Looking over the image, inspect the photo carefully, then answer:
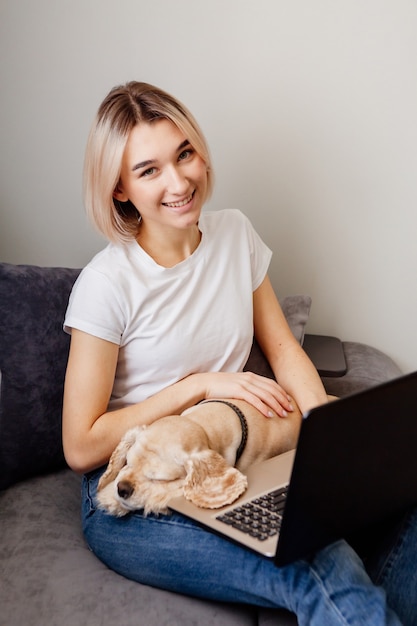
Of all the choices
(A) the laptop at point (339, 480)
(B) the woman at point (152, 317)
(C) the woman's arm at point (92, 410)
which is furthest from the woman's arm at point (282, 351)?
(A) the laptop at point (339, 480)

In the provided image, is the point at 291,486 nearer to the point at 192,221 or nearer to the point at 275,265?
the point at 192,221

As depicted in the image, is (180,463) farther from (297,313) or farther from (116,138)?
(297,313)

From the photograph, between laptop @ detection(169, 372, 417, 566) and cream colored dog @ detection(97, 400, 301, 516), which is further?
cream colored dog @ detection(97, 400, 301, 516)

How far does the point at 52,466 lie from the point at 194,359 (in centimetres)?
47

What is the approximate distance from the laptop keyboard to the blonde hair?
0.70 m

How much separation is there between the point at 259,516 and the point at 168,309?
1.91 ft

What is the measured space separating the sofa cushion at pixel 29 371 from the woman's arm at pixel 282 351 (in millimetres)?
523

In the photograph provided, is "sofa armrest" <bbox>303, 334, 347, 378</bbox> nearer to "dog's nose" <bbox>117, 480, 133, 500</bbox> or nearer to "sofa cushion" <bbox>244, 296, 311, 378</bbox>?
"sofa cushion" <bbox>244, 296, 311, 378</bbox>

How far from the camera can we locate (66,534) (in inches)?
56.1

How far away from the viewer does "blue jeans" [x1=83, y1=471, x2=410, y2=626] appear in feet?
3.39

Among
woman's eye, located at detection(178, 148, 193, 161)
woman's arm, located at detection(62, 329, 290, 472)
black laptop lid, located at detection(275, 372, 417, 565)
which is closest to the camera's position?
black laptop lid, located at detection(275, 372, 417, 565)

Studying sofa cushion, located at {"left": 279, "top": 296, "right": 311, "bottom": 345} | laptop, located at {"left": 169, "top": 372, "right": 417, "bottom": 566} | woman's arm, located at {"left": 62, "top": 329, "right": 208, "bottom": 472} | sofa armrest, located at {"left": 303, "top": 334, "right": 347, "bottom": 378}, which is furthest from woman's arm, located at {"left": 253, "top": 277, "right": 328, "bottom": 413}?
laptop, located at {"left": 169, "top": 372, "right": 417, "bottom": 566}

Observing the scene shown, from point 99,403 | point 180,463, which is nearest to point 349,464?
point 180,463

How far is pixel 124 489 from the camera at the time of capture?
1208 mm
